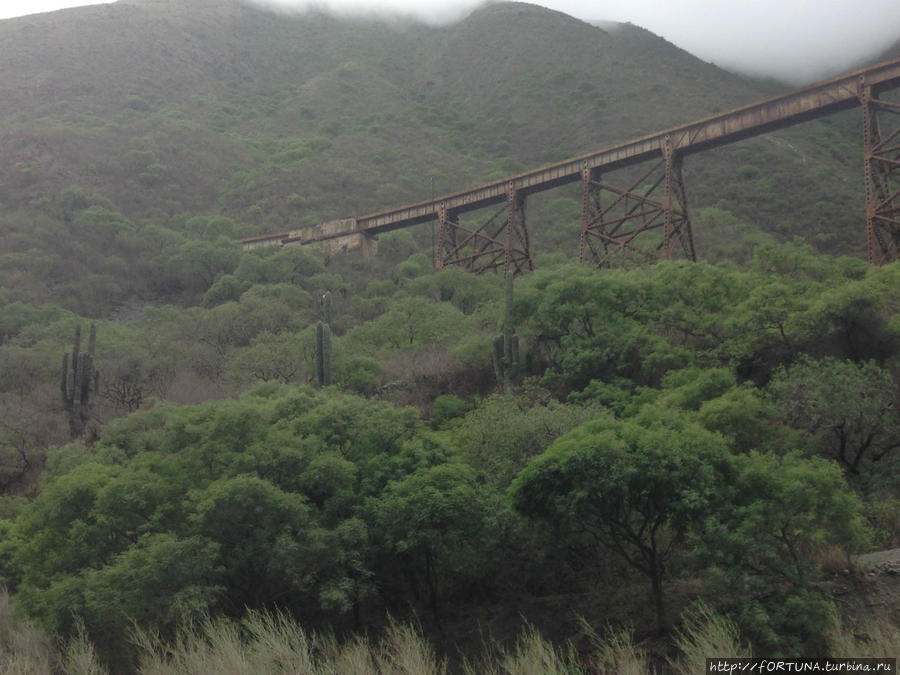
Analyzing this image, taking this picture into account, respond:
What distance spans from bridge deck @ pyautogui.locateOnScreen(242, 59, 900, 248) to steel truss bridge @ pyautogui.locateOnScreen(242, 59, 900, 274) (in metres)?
0.03

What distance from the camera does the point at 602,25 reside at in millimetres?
92375

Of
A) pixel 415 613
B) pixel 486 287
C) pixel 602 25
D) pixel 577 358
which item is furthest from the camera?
pixel 602 25

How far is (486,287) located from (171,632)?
20.9 m

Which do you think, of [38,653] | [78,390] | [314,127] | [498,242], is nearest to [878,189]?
[498,242]

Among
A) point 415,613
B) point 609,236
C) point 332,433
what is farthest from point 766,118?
point 415,613

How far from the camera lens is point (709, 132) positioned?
1009 inches

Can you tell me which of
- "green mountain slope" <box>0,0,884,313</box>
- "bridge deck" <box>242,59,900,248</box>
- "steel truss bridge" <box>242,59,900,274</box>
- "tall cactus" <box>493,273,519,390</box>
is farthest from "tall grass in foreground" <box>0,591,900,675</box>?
"green mountain slope" <box>0,0,884,313</box>

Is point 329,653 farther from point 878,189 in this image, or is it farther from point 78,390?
point 878,189

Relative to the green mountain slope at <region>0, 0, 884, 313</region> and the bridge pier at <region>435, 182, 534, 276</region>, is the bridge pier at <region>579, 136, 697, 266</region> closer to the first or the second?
the bridge pier at <region>435, 182, 534, 276</region>

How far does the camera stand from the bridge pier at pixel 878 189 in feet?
68.1

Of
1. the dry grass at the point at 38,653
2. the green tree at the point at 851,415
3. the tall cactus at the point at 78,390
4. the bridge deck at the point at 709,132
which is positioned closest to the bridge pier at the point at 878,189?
the bridge deck at the point at 709,132

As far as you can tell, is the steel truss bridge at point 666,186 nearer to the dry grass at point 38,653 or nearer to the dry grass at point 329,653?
the dry grass at point 329,653

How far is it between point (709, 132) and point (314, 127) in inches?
1919

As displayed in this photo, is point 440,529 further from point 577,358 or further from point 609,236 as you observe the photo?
point 609,236
